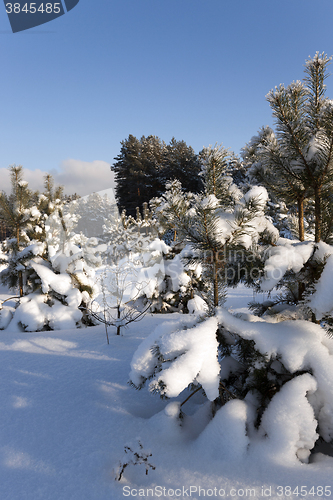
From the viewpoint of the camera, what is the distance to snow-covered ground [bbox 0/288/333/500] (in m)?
1.38

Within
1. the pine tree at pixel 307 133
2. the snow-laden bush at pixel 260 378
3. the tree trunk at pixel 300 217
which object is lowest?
the snow-laden bush at pixel 260 378

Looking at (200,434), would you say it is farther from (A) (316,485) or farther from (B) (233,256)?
(B) (233,256)

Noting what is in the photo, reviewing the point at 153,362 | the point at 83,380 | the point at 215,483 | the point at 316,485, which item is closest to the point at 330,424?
the point at 316,485

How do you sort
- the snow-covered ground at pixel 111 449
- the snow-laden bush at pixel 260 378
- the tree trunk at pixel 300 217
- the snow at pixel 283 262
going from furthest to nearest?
the tree trunk at pixel 300 217 < the snow at pixel 283 262 < the snow-laden bush at pixel 260 378 < the snow-covered ground at pixel 111 449

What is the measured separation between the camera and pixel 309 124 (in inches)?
79.2

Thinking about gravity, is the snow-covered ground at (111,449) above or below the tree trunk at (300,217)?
below

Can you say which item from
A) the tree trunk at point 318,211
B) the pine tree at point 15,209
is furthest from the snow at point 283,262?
the pine tree at point 15,209

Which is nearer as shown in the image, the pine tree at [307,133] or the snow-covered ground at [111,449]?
the snow-covered ground at [111,449]

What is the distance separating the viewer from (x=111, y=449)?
168 cm

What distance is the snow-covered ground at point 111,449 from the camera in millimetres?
1379

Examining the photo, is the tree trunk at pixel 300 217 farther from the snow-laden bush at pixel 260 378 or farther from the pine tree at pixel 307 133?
the snow-laden bush at pixel 260 378

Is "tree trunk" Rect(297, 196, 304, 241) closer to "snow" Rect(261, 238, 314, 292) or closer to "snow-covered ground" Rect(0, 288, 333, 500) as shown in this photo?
"snow" Rect(261, 238, 314, 292)

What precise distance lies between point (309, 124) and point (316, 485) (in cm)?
235

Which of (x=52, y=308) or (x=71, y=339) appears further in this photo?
(x=52, y=308)
